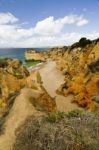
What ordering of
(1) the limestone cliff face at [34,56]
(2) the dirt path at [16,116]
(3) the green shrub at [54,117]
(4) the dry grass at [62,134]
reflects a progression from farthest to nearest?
1. (1) the limestone cliff face at [34,56]
2. (2) the dirt path at [16,116]
3. (3) the green shrub at [54,117]
4. (4) the dry grass at [62,134]

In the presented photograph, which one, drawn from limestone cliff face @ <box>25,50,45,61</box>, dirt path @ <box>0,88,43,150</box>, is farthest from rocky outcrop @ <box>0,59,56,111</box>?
limestone cliff face @ <box>25,50,45,61</box>

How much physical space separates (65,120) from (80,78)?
59.8 ft

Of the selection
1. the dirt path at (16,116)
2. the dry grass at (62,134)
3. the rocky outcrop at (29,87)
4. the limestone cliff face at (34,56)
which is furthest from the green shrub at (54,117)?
the limestone cliff face at (34,56)

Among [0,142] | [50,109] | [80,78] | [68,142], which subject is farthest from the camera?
[80,78]

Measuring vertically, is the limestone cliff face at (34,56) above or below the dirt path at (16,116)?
below

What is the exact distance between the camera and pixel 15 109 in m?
16.2

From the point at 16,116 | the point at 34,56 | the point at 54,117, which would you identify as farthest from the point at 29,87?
the point at 34,56

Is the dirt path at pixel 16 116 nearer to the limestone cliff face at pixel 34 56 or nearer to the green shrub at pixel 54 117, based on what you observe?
the green shrub at pixel 54 117

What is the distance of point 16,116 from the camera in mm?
15656

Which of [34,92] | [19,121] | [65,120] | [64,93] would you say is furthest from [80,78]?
[65,120]

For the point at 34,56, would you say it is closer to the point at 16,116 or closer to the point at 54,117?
the point at 16,116

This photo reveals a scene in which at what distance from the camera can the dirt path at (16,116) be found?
14.3 meters

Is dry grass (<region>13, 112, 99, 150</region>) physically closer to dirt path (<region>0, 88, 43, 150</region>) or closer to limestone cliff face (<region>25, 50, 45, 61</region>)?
dirt path (<region>0, 88, 43, 150</region>)

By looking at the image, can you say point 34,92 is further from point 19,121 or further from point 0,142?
point 0,142
